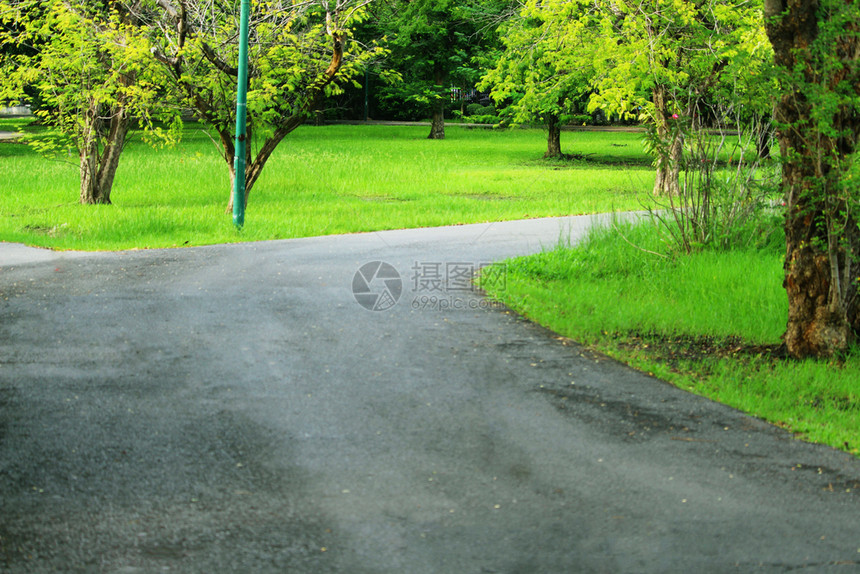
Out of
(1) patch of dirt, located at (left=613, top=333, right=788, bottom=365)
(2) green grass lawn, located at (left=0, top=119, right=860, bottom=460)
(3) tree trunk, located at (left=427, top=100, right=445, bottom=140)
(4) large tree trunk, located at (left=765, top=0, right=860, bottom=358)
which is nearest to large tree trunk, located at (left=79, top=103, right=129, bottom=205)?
(2) green grass lawn, located at (left=0, top=119, right=860, bottom=460)

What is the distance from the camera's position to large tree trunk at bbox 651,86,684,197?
1086cm

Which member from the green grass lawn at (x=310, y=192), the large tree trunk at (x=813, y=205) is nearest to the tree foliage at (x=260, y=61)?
the green grass lawn at (x=310, y=192)

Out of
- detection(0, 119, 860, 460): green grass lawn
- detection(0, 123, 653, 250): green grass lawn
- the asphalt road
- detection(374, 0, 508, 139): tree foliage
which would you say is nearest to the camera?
the asphalt road

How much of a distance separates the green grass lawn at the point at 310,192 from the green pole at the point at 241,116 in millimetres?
391

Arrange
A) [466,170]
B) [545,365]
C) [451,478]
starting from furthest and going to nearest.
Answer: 1. [466,170]
2. [545,365]
3. [451,478]

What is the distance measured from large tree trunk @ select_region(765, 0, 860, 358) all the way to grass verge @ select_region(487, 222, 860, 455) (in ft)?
1.03

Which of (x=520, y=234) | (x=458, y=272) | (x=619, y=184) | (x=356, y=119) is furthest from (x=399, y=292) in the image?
(x=356, y=119)

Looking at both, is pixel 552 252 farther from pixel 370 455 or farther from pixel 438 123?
pixel 438 123

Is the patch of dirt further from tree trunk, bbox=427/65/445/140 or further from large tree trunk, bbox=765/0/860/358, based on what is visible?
tree trunk, bbox=427/65/445/140

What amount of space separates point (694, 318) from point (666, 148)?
3.44 meters

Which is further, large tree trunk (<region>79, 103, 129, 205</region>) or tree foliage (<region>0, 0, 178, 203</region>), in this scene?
large tree trunk (<region>79, 103, 129, 205</region>)

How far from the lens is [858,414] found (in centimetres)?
637

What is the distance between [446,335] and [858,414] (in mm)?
3456

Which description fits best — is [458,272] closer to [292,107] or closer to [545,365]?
[545,365]
